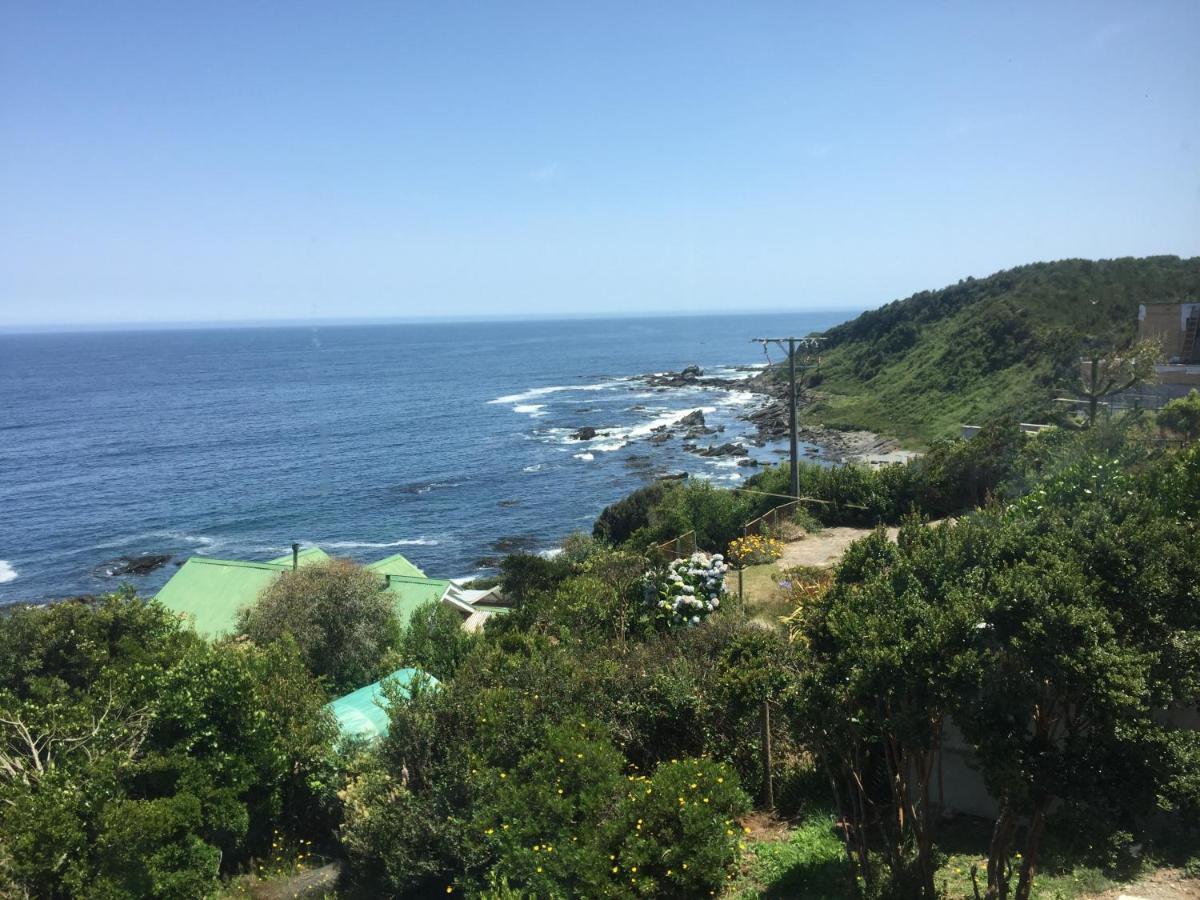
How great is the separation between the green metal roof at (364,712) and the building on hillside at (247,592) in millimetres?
7950

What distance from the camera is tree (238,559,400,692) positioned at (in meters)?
18.4

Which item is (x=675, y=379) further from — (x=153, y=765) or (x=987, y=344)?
(x=153, y=765)

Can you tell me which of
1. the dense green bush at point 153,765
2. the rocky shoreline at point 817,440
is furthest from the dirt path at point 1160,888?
the rocky shoreline at point 817,440

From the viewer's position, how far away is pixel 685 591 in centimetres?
1493

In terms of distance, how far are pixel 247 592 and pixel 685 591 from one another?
50.5ft

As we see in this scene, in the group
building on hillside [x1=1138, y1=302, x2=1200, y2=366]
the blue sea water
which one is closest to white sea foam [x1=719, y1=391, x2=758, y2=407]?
the blue sea water

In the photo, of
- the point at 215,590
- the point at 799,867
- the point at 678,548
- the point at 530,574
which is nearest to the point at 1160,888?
the point at 799,867

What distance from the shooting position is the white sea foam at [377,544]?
42375 mm

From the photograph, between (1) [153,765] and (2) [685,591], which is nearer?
(1) [153,765]

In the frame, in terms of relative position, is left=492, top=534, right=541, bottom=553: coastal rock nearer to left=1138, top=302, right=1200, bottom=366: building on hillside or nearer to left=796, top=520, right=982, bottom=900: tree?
left=1138, top=302, right=1200, bottom=366: building on hillside

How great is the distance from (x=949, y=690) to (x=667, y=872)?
338 cm

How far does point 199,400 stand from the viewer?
99.8 meters

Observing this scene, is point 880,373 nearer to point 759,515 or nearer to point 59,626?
point 759,515

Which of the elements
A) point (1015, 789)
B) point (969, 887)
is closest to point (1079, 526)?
point (1015, 789)
